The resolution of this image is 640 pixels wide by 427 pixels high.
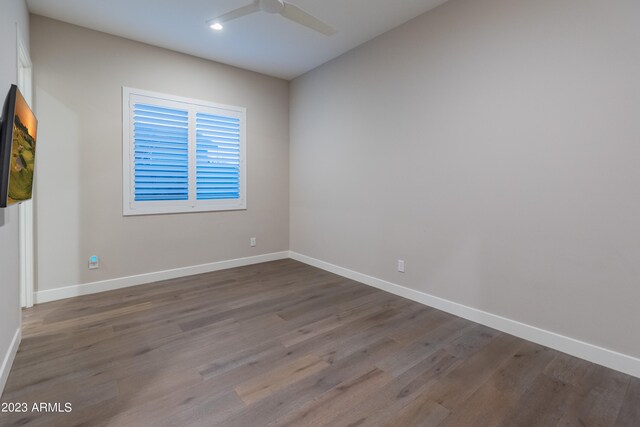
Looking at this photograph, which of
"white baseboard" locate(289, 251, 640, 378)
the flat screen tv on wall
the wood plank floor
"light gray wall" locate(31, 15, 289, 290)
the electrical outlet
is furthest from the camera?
the electrical outlet

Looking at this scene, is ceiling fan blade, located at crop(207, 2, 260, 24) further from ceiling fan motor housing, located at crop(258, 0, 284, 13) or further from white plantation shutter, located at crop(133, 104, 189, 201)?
white plantation shutter, located at crop(133, 104, 189, 201)

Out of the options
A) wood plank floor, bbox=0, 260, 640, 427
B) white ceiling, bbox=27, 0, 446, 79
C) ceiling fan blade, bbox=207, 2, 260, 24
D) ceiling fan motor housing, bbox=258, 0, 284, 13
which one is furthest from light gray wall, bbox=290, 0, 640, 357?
ceiling fan blade, bbox=207, 2, 260, 24

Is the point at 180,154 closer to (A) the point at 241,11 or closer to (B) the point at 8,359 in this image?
(A) the point at 241,11

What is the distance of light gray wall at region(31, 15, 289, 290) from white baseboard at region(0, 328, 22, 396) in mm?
1179

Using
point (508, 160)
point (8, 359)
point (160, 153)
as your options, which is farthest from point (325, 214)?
point (8, 359)

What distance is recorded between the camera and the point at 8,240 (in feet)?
6.42

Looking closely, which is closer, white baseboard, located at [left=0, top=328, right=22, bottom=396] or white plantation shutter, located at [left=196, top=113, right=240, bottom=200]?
white baseboard, located at [left=0, top=328, right=22, bottom=396]

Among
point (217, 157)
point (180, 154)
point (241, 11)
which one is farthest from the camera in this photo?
point (217, 157)

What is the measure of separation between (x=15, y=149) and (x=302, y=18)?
2.19m

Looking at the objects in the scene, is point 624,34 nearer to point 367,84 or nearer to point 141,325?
point 367,84

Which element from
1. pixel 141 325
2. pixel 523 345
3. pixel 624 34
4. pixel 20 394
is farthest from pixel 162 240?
pixel 624 34

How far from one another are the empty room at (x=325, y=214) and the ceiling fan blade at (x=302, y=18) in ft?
0.09

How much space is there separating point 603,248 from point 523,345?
908 mm

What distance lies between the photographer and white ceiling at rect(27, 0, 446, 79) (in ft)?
9.44
